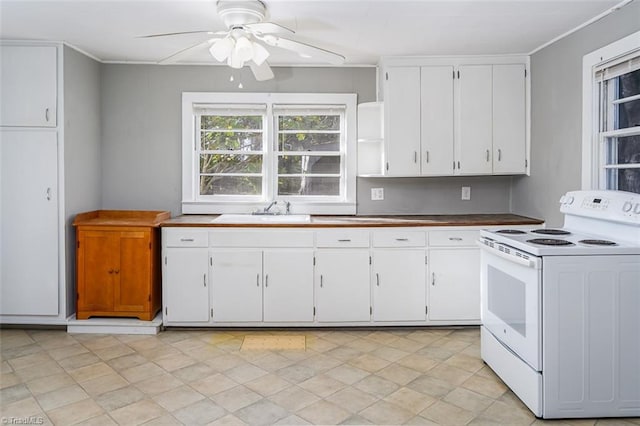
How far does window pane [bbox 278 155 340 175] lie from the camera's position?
4188 mm

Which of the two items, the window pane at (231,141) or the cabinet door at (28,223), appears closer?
the cabinet door at (28,223)

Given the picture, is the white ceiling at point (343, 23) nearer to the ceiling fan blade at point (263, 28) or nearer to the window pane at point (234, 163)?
the ceiling fan blade at point (263, 28)

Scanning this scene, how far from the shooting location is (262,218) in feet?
12.5

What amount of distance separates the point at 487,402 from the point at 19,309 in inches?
141

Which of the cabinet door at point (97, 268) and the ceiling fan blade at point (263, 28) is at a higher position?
the ceiling fan blade at point (263, 28)

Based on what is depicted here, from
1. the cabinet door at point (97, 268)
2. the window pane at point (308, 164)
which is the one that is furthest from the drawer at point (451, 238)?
the cabinet door at point (97, 268)

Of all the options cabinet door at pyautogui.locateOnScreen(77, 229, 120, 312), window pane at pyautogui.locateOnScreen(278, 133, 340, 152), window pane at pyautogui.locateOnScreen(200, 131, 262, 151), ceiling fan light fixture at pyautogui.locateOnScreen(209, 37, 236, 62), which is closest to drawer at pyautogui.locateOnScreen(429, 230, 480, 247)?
window pane at pyautogui.locateOnScreen(278, 133, 340, 152)

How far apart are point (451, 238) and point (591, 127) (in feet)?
4.14

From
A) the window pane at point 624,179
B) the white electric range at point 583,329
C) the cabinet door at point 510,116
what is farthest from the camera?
the cabinet door at point 510,116

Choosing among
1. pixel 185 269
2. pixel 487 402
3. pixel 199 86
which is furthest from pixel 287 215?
pixel 487 402

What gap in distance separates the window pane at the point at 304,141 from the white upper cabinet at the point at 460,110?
2.07 feet

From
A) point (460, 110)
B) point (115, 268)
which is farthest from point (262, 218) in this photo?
point (460, 110)

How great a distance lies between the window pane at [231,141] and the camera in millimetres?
4180

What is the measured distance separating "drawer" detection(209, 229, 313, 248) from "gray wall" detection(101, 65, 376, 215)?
834 millimetres
